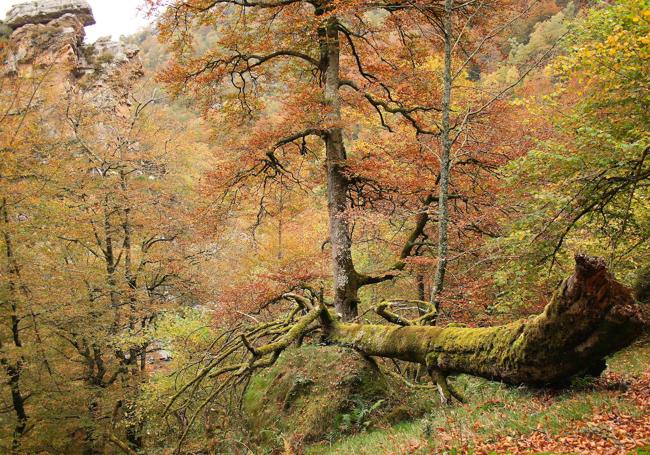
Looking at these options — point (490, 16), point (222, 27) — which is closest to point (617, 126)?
point (490, 16)

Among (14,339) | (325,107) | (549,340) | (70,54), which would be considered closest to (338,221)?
(325,107)

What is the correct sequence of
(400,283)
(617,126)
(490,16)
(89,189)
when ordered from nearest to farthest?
1. (617,126)
2. (490,16)
3. (89,189)
4. (400,283)

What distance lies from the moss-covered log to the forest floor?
27 cm

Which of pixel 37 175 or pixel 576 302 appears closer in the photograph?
pixel 576 302

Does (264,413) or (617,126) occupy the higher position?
(617,126)

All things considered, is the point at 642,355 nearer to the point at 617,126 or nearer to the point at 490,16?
the point at 617,126

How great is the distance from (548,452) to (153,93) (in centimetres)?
1813

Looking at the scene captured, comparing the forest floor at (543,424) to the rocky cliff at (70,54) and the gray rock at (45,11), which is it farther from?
the gray rock at (45,11)

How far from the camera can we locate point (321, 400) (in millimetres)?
7855

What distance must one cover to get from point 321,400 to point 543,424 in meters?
4.60

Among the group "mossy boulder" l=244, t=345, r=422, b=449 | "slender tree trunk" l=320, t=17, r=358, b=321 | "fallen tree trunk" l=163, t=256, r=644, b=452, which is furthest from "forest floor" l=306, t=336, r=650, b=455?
"slender tree trunk" l=320, t=17, r=358, b=321

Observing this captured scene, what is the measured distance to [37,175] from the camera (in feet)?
39.7

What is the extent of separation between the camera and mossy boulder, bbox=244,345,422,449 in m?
7.42

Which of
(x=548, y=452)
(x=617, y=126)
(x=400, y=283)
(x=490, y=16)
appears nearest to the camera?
(x=548, y=452)
